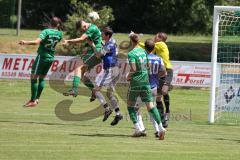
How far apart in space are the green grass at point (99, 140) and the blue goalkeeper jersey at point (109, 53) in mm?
1550

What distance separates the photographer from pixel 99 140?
52.6ft

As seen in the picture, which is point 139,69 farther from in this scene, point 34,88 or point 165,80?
point 34,88

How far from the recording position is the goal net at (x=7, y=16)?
4581 cm

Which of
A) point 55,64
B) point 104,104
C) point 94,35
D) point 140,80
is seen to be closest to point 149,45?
point 140,80

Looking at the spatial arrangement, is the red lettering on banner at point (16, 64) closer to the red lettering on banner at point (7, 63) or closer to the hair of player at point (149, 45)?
the red lettering on banner at point (7, 63)

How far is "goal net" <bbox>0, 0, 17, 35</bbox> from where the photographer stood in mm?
45812

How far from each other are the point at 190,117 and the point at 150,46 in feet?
23.8

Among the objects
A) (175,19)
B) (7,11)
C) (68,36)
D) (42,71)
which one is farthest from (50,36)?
(175,19)

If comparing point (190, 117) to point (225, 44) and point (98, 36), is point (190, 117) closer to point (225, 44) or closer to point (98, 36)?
point (225, 44)

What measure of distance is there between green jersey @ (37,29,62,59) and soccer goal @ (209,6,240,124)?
460 centimetres

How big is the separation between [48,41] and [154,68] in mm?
3698

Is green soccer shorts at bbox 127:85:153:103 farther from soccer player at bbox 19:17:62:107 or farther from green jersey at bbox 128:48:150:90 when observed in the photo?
soccer player at bbox 19:17:62:107

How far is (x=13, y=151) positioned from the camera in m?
14.1

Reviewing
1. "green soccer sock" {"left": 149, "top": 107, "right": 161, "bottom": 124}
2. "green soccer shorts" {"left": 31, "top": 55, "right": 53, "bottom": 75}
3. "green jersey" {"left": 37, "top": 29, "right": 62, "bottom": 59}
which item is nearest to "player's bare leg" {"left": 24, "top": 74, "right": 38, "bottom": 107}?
"green soccer shorts" {"left": 31, "top": 55, "right": 53, "bottom": 75}
